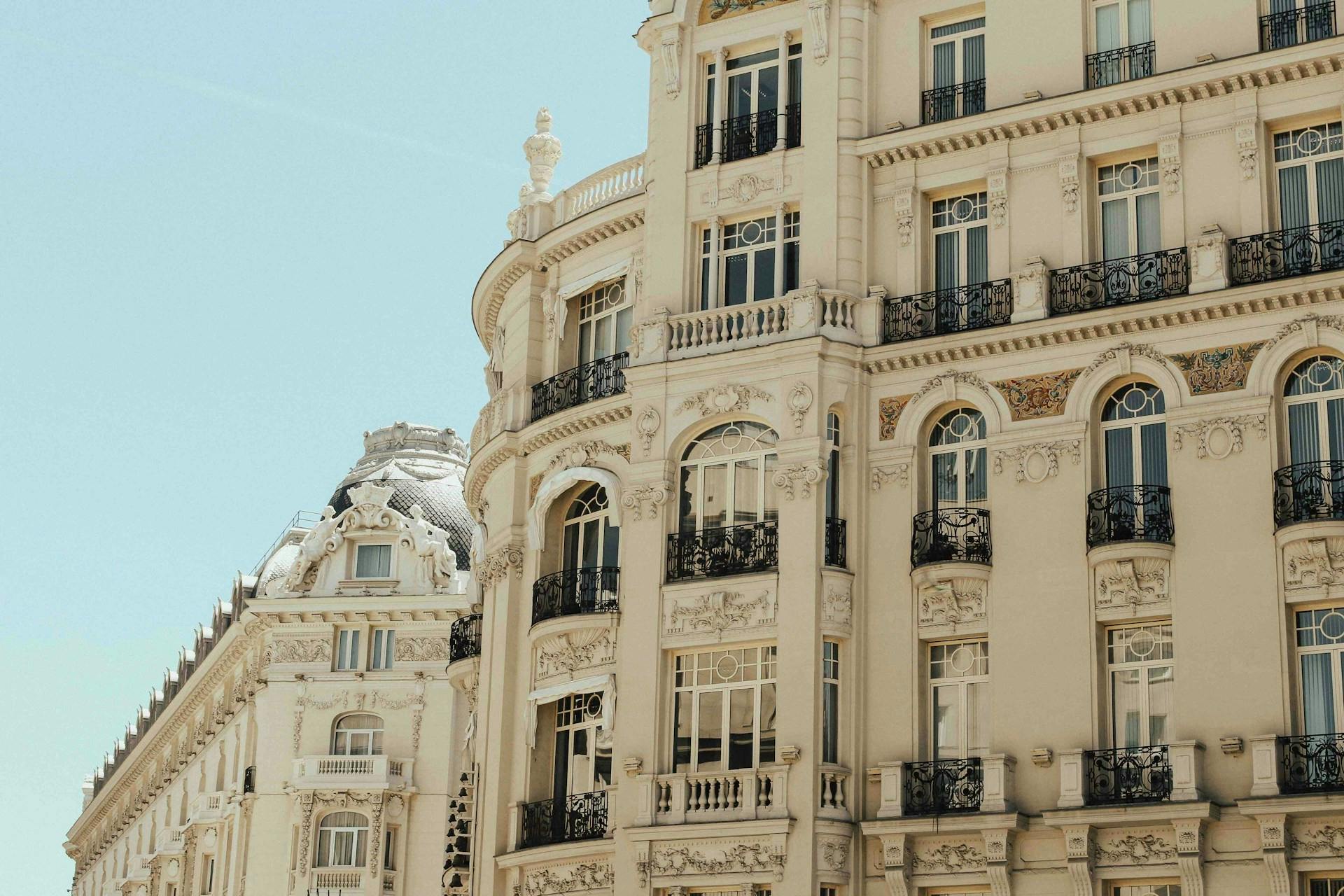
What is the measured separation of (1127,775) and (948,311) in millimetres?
7813

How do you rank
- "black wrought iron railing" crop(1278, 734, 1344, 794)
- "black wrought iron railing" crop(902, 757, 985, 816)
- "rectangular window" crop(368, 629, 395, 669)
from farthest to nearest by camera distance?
"rectangular window" crop(368, 629, 395, 669) < "black wrought iron railing" crop(902, 757, 985, 816) < "black wrought iron railing" crop(1278, 734, 1344, 794)

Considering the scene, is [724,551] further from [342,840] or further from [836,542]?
[342,840]

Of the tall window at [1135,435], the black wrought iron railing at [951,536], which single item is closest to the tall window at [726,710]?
the black wrought iron railing at [951,536]

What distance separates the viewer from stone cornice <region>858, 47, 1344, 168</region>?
98.5ft

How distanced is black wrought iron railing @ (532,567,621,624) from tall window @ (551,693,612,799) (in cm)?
142

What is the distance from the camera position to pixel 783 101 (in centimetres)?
3406

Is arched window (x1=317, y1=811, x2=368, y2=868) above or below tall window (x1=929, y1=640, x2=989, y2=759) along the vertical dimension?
below

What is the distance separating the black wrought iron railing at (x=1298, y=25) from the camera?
3030 centimetres

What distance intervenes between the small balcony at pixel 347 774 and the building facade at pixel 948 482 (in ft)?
77.4

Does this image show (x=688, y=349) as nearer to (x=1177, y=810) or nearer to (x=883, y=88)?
(x=883, y=88)

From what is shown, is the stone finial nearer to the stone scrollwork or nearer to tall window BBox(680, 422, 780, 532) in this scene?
tall window BBox(680, 422, 780, 532)

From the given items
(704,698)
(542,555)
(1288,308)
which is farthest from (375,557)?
(1288,308)

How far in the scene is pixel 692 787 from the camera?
30.6 meters

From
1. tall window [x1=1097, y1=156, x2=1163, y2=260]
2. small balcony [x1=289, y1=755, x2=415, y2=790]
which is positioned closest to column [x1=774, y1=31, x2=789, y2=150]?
tall window [x1=1097, y1=156, x2=1163, y2=260]
